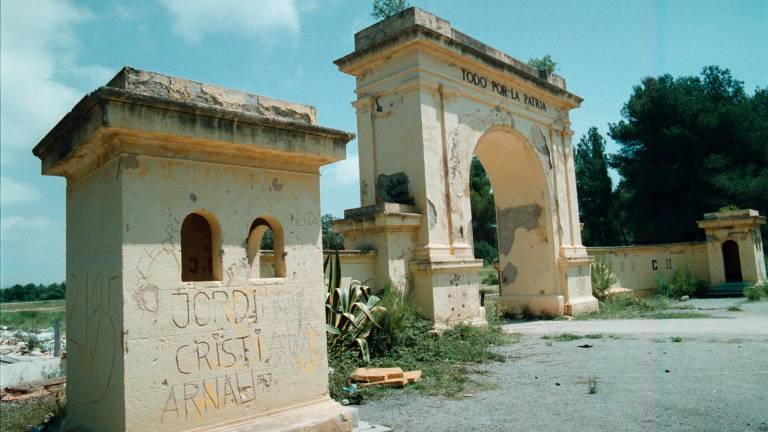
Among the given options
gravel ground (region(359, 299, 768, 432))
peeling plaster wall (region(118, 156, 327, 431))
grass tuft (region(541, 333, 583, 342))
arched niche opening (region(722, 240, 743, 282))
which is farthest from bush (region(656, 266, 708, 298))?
peeling plaster wall (region(118, 156, 327, 431))

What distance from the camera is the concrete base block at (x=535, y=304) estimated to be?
525 inches

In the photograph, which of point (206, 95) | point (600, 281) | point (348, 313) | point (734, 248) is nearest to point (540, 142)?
point (600, 281)

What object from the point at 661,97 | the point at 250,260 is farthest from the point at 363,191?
the point at 661,97

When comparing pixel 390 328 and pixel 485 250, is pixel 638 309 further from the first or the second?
pixel 485 250

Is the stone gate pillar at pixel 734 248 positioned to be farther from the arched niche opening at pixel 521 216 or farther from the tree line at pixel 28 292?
the tree line at pixel 28 292

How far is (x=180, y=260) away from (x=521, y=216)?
1148 centimetres

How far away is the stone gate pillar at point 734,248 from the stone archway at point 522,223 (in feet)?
26.5

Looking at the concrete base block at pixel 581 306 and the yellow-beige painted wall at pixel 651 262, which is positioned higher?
the yellow-beige painted wall at pixel 651 262

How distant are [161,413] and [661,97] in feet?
88.1

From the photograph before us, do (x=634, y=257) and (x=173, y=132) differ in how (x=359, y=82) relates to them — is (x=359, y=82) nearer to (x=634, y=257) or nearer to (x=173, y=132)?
(x=173, y=132)

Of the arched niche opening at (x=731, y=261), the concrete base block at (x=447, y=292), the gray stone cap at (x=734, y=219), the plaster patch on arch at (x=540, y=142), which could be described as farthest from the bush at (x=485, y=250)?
the concrete base block at (x=447, y=292)

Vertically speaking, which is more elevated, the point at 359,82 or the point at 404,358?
the point at 359,82

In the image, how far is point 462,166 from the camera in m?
10.9

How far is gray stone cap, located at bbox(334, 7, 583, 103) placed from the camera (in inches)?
398
